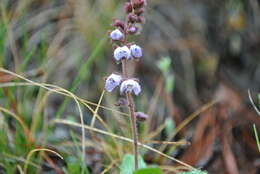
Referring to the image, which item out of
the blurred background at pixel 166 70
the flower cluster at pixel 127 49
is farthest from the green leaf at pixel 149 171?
the blurred background at pixel 166 70

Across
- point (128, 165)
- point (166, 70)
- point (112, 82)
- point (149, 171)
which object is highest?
point (166, 70)

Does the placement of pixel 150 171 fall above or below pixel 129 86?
below

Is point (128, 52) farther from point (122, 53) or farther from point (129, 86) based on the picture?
point (129, 86)

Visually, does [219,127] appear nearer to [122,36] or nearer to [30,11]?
[122,36]

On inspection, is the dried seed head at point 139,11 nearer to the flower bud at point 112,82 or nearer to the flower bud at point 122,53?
the flower bud at point 122,53

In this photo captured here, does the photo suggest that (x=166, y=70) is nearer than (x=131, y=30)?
No

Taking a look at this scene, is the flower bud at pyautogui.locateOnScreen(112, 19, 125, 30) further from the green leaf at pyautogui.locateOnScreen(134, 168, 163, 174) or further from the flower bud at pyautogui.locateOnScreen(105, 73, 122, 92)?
the green leaf at pyautogui.locateOnScreen(134, 168, 163, 174)

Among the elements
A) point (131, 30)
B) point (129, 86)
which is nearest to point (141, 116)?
point (129, 86)

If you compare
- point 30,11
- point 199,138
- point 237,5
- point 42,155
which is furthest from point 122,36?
point 30,11
